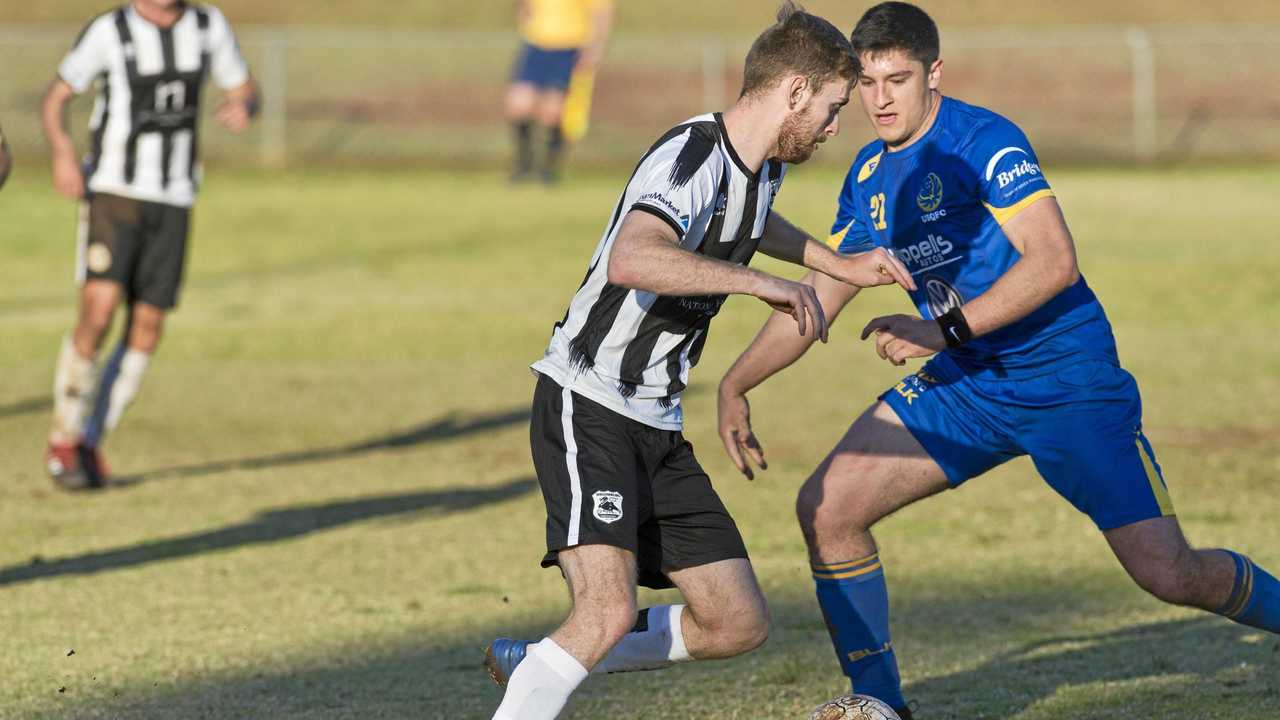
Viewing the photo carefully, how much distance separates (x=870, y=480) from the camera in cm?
550

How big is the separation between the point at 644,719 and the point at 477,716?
0.52 meters

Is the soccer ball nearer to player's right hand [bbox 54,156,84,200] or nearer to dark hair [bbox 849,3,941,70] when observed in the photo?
dark hair [bbox 849,3,941,70]

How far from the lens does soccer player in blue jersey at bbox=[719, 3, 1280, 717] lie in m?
5.28

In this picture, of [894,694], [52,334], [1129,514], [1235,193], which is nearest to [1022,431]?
[1129,514]

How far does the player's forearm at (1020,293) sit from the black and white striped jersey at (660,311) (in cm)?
67

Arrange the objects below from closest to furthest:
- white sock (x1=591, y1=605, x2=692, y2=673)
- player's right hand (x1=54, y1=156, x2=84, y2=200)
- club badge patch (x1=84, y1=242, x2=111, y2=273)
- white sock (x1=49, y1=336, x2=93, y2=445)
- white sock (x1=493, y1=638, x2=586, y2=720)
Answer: white sock (x1=493, y1=638, x2=586, y2=720)
white sock (x1=591, y1=605, x2=692, y2=673)
player's right hand (x1=54, y1=156, x2=84, y2=200)
white sock (x1=49, y1=336, x2=93, y2=445)
club badge patch (x1=84, y1=242, x2=111, y2=273)

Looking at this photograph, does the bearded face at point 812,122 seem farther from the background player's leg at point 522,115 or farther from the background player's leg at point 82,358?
the background player's leg at point 522,115

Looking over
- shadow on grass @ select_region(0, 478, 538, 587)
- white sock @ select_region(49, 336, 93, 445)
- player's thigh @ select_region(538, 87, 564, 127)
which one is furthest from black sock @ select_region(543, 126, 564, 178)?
white sock @ select_region(49, 336, 93, 445)

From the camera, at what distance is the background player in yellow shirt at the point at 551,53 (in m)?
22.8

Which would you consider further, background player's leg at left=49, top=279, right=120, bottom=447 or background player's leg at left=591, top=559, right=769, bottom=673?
background player's leg at left=49, top=279, right=120, bottom=447

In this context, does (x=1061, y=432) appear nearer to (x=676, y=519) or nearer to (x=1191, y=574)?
(x=1191, y=574)

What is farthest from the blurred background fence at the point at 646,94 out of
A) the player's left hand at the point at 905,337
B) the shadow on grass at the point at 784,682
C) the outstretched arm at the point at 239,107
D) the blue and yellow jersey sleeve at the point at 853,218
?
the player's left hand at the point at 905,337

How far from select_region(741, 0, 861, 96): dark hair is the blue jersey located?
2.62ft

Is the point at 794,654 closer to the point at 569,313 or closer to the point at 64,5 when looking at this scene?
the point at 569,313
